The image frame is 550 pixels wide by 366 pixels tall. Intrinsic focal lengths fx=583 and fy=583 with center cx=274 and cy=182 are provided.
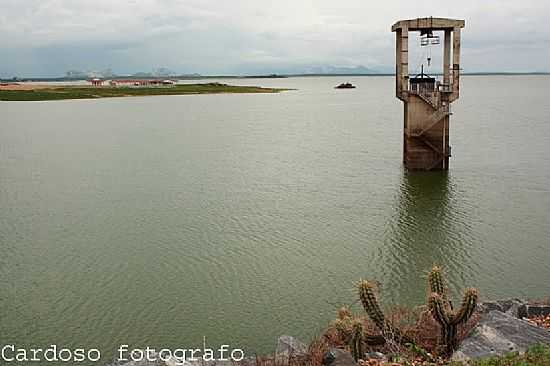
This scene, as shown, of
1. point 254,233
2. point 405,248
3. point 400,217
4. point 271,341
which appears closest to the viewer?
point 271,341

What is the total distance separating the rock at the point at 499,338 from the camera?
317 inches

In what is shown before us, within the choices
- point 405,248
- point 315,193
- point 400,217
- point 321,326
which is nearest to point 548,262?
point 405,248

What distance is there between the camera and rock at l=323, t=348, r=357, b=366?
8117 mm

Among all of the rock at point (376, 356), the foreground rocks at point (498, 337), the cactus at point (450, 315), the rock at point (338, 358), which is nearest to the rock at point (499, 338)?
the foreground rocks at point (498, 337)

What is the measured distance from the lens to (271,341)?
10914mm

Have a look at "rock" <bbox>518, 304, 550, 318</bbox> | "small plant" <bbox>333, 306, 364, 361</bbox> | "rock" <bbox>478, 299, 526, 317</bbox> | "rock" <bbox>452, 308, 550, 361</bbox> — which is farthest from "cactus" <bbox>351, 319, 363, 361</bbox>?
"rock" <bbox>518, 304, 550, 318</bbox>

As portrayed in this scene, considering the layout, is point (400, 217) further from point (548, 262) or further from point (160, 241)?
point (160, 241)

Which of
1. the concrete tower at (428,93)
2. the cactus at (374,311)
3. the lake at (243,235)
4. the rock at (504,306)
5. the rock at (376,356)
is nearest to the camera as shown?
the rock at (376,356)

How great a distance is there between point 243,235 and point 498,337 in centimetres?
988

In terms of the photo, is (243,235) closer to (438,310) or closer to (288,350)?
(288,350)

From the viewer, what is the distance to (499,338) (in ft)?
27.3

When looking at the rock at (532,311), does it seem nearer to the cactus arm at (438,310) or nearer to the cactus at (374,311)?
the cactus arm at (438,310)

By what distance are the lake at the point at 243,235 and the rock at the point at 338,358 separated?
240 centimetres

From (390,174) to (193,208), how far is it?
9.92 m
